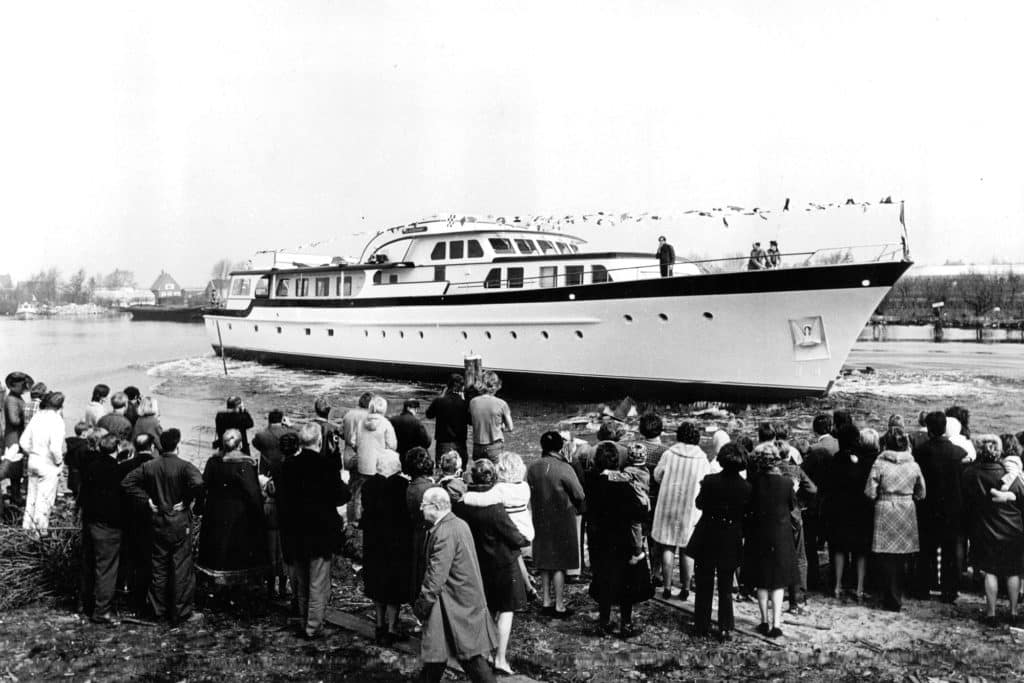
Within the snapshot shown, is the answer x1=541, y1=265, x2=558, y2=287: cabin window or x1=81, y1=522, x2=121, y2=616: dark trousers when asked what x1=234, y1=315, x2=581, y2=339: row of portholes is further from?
x1=81, y1=522, x2=121, y2=616: dark trousers

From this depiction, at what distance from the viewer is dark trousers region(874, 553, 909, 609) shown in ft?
19.0

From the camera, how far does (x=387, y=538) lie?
504cm

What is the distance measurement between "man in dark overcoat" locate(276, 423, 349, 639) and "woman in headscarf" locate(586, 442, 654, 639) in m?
1.78

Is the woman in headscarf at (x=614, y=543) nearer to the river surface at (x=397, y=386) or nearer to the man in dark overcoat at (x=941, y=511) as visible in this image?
the man in dark overcoat at (x=941, y=511)

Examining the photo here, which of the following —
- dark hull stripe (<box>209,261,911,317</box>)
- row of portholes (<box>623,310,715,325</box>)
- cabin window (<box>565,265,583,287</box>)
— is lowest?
row of portholes (<box>623,310,715,325</box>)

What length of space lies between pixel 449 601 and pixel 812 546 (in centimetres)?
367

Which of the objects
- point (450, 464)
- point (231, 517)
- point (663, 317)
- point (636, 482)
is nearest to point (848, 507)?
point (636, 482)

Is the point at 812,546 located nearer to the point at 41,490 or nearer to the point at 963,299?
the point at 41,490

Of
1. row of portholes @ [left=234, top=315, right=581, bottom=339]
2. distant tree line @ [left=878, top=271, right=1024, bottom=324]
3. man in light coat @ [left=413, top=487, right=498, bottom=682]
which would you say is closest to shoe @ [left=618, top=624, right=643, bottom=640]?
man in light coat @ [left=413, top=487, right=498, bottom=682]

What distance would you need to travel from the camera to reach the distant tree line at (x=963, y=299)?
6556 centimetres

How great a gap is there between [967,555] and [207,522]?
6.04 meters

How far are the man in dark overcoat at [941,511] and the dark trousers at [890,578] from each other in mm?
311

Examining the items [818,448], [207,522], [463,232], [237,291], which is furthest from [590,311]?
[237,291]

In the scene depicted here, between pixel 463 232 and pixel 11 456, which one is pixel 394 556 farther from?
pixel 463 232
